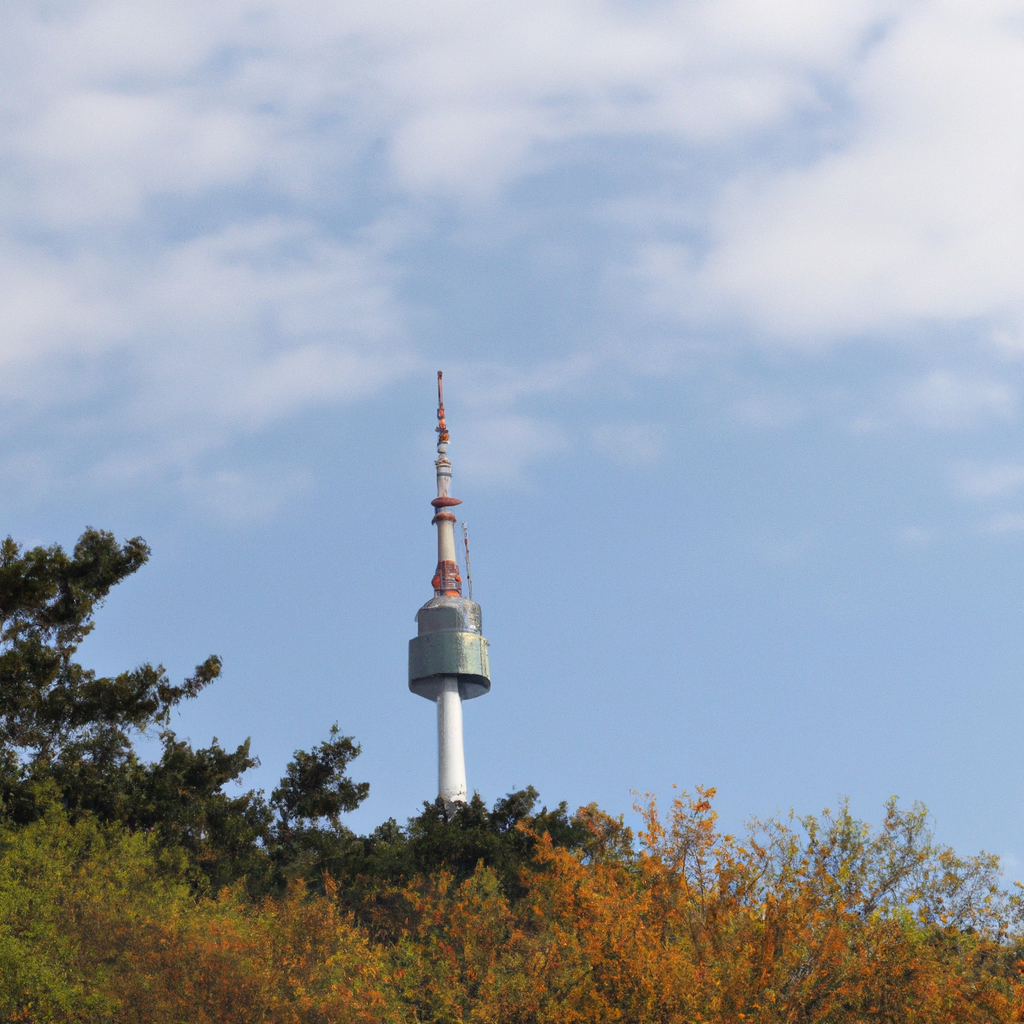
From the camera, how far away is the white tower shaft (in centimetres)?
7725

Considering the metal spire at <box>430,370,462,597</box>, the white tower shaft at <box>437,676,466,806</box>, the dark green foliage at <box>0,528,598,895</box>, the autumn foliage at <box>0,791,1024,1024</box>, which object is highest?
the metal spire at <box>430,370,462,597</box>

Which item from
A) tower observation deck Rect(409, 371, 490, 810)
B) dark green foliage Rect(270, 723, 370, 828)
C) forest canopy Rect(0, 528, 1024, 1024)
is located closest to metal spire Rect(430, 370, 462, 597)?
tower observation deck Rect(409, 371, 490, 810)

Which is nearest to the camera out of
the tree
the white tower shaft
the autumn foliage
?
the autumn foliage

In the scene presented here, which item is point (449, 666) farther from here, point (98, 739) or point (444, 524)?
point (98, 739)

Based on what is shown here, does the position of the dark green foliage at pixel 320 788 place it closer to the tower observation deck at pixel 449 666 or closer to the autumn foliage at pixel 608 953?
the autumn foliage at pixel 608 953

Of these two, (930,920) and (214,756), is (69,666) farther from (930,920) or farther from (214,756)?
(930,920)

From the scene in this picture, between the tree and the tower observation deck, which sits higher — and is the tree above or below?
below

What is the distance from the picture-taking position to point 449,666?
253 feet

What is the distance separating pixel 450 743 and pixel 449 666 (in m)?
4.27

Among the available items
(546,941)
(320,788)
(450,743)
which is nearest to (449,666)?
(450,743)

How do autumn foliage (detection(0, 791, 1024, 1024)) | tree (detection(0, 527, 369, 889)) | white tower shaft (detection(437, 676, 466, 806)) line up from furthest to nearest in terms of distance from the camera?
1. white tower shaft (detection(437, 676, 466, 806))
2. tree (detection(0, 527, 369, 889))
3. autumn foliage (detection(0, 791, 1024, 1024))

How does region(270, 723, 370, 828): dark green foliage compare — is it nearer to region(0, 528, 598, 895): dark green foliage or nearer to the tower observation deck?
region(0, 528, 598, 895): dark green foliage

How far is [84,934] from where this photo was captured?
72.8ft

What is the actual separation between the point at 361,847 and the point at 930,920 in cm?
1967
